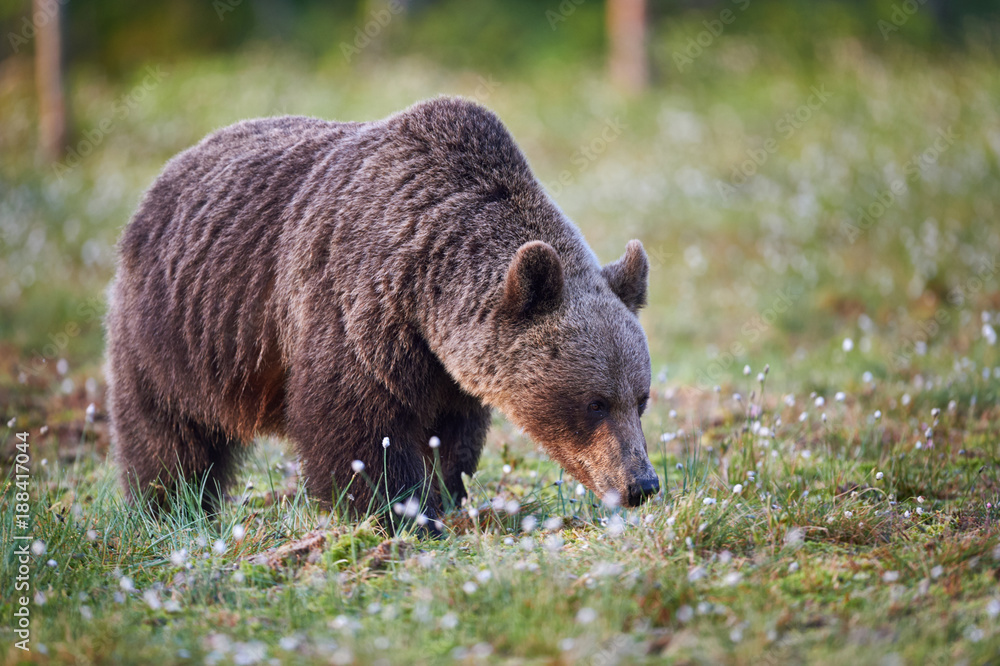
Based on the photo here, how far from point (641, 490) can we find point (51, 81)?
1612 centimetres

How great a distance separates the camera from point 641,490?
408cm

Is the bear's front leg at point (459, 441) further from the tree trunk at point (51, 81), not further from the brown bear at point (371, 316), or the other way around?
the tree trunk at point (51, 81)

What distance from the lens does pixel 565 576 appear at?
11.2ft

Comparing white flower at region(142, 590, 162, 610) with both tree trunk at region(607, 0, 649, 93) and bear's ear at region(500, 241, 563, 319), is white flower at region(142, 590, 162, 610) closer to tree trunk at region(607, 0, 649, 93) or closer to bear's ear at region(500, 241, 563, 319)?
bear's ear at region(500, 241, 563, 319)

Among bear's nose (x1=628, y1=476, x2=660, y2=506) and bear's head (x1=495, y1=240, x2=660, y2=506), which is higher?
bear's head (x1=495, y1=240, x2=660, y2=506)


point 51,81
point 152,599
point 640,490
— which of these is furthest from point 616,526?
point 51,81

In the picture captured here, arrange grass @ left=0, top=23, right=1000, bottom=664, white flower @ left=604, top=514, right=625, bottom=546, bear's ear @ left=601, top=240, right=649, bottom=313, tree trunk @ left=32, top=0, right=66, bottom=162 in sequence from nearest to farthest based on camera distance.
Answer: grass @ left=0, top=23, right=1000, bottom=664 → white flower @ left=604, top=514, right=625, bottom=546 → bear's ear @ left=601, top=240, right=649, bottom=313 → tree trunk @ left=32, top=0, right=66, bottom=162

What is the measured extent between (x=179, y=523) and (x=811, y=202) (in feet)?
32.7

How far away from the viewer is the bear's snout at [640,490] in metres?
4.08

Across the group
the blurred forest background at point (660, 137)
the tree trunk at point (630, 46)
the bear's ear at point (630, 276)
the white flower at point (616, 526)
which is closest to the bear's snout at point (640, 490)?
the white flower at point (616, 526)

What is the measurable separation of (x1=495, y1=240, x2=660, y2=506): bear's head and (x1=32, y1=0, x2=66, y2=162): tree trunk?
48.6ft

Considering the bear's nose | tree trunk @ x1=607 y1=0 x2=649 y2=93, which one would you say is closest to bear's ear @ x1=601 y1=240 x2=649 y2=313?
the bear's nose

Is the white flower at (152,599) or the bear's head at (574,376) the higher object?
the bear's head at (574,376)

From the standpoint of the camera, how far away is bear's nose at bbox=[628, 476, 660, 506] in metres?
4.08
